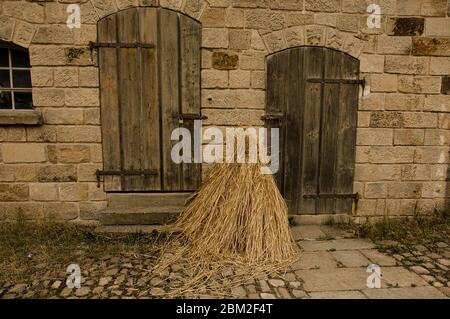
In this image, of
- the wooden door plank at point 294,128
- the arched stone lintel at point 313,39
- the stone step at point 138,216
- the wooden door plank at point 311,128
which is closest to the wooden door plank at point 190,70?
the stone step at point 138,216

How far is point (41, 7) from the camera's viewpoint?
407cm

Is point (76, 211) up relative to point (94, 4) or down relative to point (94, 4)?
down

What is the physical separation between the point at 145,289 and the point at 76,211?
1779 millimetres

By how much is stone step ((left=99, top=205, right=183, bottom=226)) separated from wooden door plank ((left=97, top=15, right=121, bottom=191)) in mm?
307

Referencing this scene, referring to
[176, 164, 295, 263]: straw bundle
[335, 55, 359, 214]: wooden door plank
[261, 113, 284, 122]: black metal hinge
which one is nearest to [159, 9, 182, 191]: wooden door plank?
[176, 164, 295, 263]: straw bundle

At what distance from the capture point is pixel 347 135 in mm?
4543

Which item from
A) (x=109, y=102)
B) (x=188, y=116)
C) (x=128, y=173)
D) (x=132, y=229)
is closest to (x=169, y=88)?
(x=188, y=116)

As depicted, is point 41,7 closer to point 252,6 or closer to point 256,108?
point 252,6

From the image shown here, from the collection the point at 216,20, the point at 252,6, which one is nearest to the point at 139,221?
the point at 216,20

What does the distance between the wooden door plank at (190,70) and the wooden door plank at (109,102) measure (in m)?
0.76

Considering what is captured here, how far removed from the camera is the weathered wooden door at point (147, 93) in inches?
163

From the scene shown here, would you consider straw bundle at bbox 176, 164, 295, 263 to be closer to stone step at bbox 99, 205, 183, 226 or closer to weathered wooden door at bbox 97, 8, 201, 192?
stone step at bbox 99, 205, 183, 226

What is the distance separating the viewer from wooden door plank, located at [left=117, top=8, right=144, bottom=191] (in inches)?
163

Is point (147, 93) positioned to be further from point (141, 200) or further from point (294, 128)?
point (294, 128)
